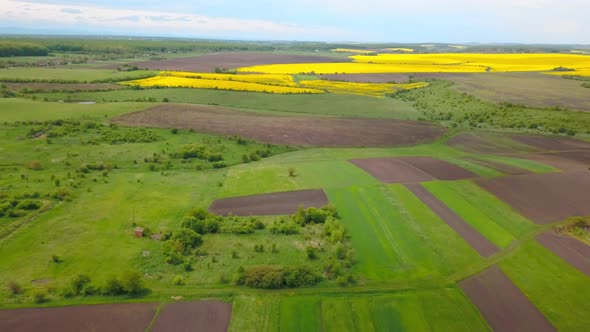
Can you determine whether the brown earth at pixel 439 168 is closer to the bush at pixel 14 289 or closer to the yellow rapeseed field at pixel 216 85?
the bush at pixel 14 289

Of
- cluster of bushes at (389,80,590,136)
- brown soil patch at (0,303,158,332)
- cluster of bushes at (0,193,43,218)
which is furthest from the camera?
cluster of bushes at (389,80,590,136)

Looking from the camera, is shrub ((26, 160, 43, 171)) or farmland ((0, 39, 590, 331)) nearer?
farmland ((0, 39, 590, 331))

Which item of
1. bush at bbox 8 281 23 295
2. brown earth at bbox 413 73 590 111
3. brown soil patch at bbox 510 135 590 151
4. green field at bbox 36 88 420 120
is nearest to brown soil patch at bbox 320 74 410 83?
brown earth at bbox 413 73 590 111

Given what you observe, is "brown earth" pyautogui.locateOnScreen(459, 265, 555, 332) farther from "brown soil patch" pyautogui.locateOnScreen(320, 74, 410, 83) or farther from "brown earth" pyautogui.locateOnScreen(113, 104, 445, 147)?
"brown soil patch" pyautogui.locateOnScreen(320, 74, 410, 83)

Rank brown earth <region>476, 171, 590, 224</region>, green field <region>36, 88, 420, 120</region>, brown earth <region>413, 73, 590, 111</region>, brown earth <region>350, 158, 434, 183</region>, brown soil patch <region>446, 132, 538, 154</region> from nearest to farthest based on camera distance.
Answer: brown earth <region>476, 171, 590, 224</region> < brown earth <region>350, 158, 434, 183</region> < brown soil patch <region>446, 132, 538, 154</region> < green field <region>36, 88, 420, 120</region> < brown earth <region>413, 73, 590, 111</region>

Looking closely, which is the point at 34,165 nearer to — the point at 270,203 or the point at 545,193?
the point at 270,203

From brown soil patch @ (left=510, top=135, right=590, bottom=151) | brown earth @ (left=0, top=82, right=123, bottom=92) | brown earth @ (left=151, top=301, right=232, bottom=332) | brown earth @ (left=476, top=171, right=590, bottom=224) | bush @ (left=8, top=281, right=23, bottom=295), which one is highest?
brown earth @ (left=0, top=82, right=123, bottom=92)

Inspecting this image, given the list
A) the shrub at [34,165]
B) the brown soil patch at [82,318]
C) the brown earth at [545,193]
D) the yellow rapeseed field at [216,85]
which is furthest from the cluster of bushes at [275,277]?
the yellow rapeseed field at [216,85]
